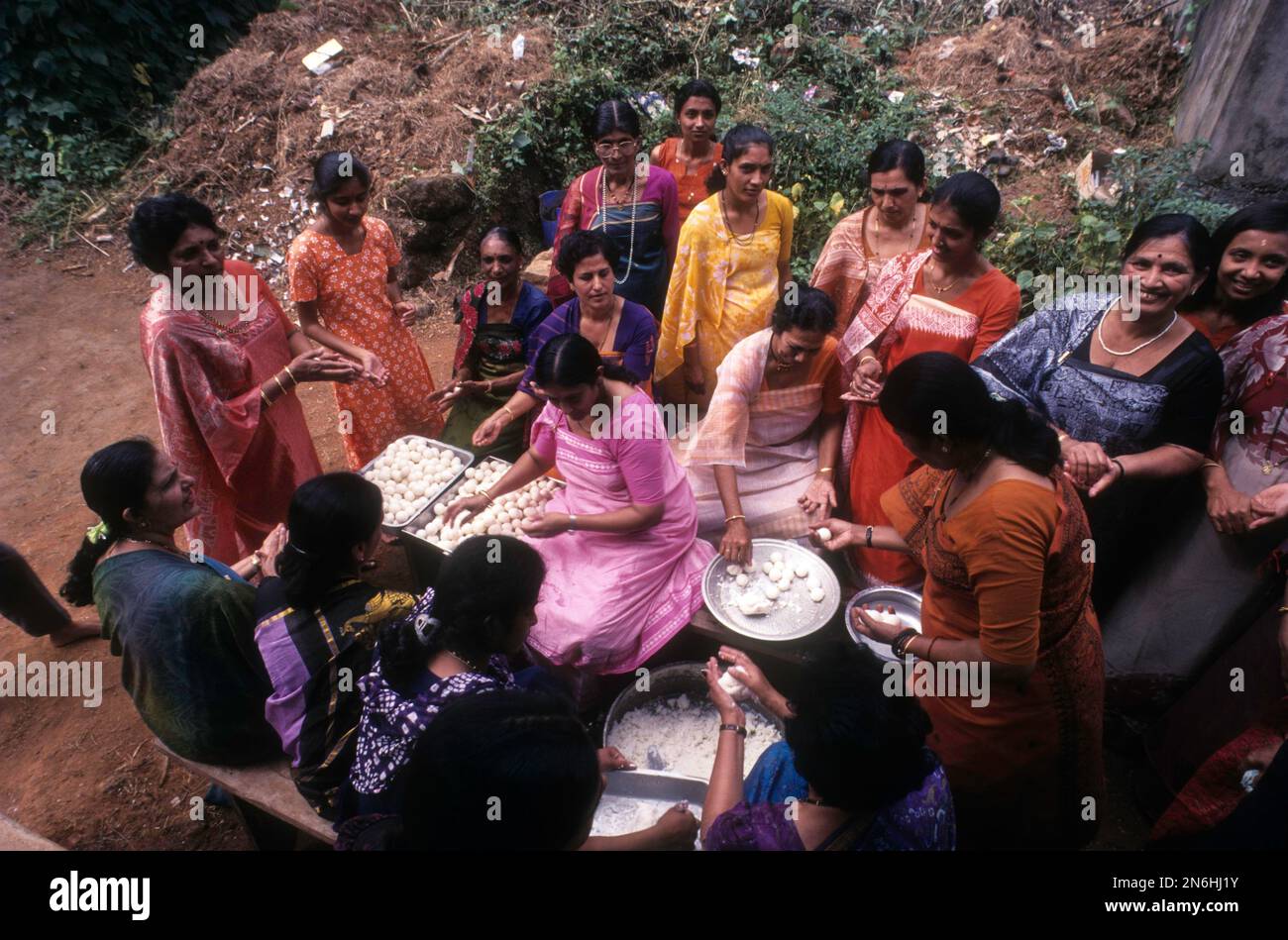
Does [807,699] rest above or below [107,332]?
above

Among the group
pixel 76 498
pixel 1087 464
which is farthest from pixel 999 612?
pixel 76 498

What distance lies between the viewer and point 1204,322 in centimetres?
308

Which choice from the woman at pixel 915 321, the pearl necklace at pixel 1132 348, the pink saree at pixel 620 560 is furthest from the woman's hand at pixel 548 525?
the pearl necklace at pixel 1132 348

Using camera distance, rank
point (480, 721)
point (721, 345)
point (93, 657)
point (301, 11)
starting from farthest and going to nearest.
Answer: point (301, 11)
point (721, 345)
point (93, 657)
point (480, 721)

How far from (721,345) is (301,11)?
8840 mm

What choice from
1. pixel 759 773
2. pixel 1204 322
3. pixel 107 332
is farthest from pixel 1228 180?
pixel 107 332

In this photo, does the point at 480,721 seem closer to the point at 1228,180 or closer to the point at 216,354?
the point at 216,354

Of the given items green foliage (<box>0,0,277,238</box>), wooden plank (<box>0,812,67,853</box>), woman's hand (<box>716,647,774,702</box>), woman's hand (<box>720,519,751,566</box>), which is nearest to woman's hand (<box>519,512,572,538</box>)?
woman's hand (<box>720,519,751,566</box>)

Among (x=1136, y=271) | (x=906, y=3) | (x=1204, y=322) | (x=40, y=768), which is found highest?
(x=906, y=3)

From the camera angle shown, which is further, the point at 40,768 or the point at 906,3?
the point at 906,3

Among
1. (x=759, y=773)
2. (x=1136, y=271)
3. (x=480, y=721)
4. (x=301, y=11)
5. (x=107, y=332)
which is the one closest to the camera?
(x=480, y=721)

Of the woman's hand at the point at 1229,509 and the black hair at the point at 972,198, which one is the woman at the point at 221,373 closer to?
the black hair at the point at 972,198

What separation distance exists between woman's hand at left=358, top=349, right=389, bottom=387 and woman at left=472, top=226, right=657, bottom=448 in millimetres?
589

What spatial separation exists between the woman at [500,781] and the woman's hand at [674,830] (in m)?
0.51
